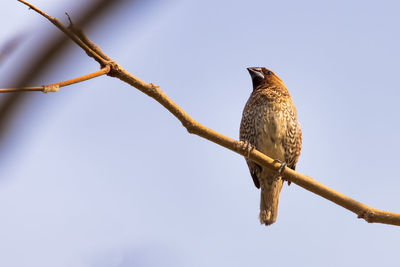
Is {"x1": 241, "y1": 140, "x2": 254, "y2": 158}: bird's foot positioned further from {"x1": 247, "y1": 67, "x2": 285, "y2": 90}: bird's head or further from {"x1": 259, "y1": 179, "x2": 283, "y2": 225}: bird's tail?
{"x1": 247, "y1": 67, "x2": 285, "y2": 90}: bird's head

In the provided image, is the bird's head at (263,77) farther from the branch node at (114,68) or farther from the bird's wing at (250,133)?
the branch node at (114,68)

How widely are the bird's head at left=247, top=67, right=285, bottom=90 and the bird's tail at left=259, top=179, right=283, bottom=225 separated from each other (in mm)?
1515

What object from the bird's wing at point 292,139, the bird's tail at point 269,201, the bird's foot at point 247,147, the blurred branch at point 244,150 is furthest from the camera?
the bird's wing at point 292,139

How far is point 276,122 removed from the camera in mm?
6492

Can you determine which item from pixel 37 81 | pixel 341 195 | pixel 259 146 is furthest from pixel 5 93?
pixel 259 146

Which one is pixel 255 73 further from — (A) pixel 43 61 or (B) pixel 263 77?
(A) pixel 43 61

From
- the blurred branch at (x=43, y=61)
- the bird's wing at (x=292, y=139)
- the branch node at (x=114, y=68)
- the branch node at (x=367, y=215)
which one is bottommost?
the blurred branch at (x=43, y=61)

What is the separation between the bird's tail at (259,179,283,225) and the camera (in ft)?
20.9

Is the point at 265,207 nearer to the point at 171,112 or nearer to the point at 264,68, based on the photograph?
the point at 264,68

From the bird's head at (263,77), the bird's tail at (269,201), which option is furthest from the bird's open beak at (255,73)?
the bird's tail at (269,201)

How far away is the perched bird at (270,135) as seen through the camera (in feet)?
21.2

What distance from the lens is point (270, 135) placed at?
6438 mm

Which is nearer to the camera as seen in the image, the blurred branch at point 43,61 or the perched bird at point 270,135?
the blurred branch at point 43,61

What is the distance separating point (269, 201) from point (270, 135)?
34.6 inches
